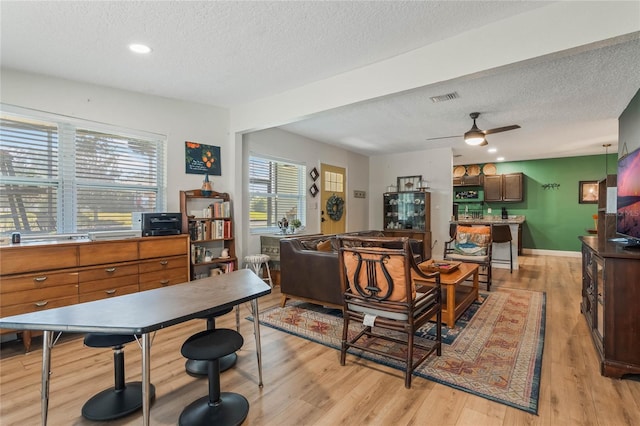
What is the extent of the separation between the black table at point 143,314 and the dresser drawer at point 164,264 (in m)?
1.66

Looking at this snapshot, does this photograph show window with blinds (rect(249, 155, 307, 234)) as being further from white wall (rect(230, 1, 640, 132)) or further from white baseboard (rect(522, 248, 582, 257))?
white baseboard (rect(522, 248, 582, 257))

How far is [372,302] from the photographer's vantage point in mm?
2314

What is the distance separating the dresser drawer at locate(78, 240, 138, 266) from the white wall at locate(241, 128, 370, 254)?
1525 millimetres

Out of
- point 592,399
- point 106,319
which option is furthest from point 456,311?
point 106,319

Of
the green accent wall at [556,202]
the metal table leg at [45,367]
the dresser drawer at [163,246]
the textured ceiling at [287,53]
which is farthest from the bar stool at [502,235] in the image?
the metal table leg at [45,367]

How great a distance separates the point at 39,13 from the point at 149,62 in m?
0.87

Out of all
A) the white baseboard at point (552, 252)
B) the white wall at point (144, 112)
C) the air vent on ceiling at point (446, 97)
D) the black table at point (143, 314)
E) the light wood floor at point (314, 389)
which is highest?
the air vent on ceiling at point (446, 97)

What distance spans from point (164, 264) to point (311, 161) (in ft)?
11.5

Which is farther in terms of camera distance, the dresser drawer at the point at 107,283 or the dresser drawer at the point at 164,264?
the dresser drawer at the point at 164,264

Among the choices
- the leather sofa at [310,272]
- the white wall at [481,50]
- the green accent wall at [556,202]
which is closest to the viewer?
the white wall at [481,50]

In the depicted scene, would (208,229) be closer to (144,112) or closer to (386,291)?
(144,112)

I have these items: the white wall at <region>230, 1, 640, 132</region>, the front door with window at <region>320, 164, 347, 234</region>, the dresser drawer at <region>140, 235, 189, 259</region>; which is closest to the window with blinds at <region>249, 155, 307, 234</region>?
the front door with window at <region>320, 164, 347, 234</region>

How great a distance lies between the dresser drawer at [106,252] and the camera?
3.07 meters

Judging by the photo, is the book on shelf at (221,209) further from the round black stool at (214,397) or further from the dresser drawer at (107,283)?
the round black stool at (214,397)
